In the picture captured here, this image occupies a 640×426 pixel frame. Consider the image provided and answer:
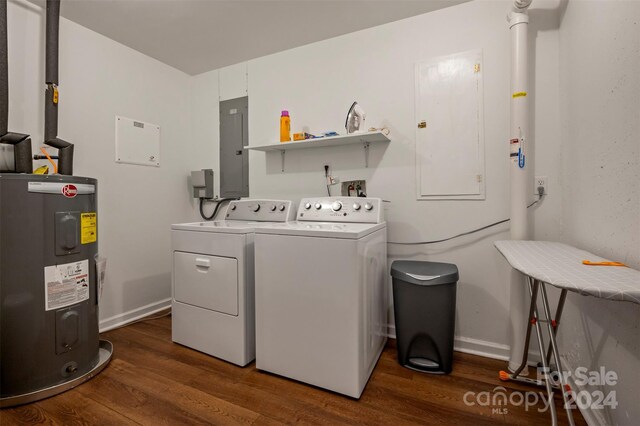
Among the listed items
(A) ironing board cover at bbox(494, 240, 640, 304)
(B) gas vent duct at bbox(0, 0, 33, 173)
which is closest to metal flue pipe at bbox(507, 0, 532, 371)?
(A) ironing board cover at bbox(494, 240, 640, 304)

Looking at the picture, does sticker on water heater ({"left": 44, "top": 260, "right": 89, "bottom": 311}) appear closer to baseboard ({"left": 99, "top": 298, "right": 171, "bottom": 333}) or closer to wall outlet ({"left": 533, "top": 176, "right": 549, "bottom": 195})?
baseboard ({"left": 99, "top": 298, "right": 171, "bottom": 333})

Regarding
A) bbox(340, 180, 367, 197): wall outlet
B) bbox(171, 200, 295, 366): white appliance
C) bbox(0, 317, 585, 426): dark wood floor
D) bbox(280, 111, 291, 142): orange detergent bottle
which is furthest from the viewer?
bbox(280, 111, 291, 142): orange detergent bottle

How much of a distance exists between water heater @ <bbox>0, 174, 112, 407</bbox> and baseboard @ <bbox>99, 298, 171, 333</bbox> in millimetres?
721

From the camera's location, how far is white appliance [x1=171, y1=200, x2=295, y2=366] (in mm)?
1706

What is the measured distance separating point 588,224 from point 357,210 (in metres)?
1.20

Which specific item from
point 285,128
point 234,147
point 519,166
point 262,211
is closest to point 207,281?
point 262,211

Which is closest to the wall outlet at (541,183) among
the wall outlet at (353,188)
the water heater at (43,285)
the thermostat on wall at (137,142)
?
the wall outlet at (353,188)

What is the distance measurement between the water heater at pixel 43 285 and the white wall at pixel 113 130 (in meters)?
0.75

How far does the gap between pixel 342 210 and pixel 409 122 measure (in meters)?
0.82

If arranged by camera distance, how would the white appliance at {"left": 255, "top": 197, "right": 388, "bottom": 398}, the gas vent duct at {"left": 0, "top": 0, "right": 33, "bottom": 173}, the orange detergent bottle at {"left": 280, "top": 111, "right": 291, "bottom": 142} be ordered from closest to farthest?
the white appliance at {"left": 255, "top": 197, "right": 388, "bottom": 398} → the gas vent duct at {"left": 0, "top": 0, "right": 33, "bottom": 173} → the orange detergent bottle at {"left": 280, "top": 111, "right": 291, "bottom": 142}

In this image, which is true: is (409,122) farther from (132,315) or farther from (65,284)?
(132,315)

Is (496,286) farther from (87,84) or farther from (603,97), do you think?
(87,84)

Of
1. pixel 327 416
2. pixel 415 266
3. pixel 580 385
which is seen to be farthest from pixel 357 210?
pixel 580 385

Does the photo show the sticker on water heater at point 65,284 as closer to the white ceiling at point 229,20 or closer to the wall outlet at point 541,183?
the white ceiling at point 229,20
